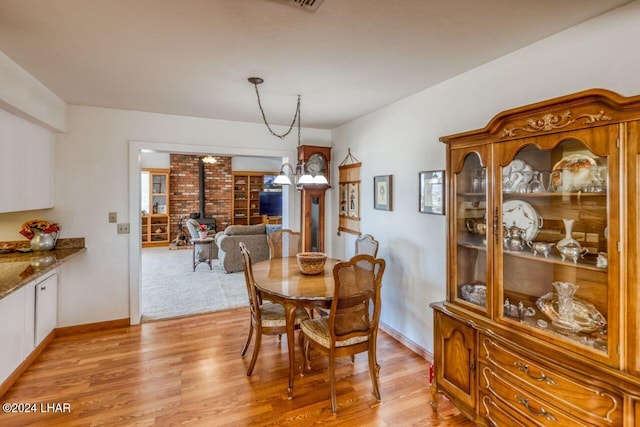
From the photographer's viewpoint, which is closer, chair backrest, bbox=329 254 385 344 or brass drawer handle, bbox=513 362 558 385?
brass drawer handle, bbox=513 362 558 385

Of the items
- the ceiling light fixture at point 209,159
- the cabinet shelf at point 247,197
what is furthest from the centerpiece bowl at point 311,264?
the cabinet shelf at point 247,197

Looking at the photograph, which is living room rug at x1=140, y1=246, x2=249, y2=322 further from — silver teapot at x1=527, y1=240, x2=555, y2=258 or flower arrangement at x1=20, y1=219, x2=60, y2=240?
silver teapot at x1=527, y1=240, x2=555, y2=258

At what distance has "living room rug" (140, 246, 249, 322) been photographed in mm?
4090

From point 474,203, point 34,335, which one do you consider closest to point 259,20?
point 474,203

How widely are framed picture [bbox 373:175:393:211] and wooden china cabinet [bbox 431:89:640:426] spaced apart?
121 cm

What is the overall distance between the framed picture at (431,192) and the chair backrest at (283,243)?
5.22 ft

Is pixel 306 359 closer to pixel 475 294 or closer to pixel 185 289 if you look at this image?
pixel 475 294

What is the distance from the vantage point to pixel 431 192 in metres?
2.75

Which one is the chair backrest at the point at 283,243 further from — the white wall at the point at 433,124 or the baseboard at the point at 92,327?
the baseboard at the point at 92,327

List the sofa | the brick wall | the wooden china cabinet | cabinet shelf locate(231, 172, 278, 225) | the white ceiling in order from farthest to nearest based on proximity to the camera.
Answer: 1. cabinet shelf locate(231, 172, 278, 225)
2. the brick wall
3. the sofa
4. the white ceiling
5. the wooden china cabinet

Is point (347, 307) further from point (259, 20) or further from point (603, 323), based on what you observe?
point (259, 20)

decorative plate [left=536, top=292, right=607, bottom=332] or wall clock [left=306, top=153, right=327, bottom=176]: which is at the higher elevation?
wall clock [left=306, top=153, right=327, bottom=176]

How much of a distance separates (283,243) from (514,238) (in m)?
2.53

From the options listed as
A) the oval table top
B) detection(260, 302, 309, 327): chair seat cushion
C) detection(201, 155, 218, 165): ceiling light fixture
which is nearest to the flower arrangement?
the oval table top
